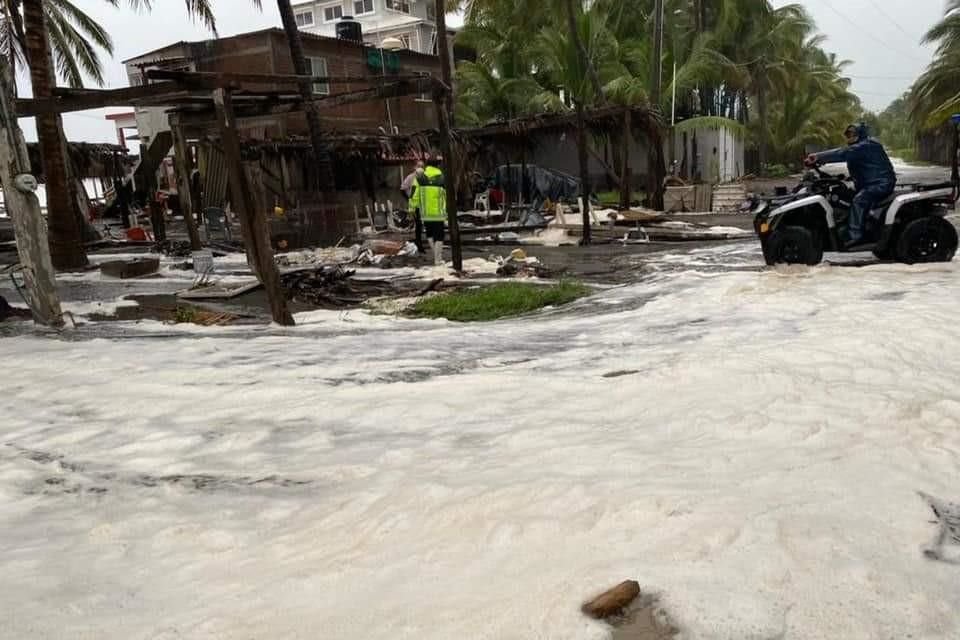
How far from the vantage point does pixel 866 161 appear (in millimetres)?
8055

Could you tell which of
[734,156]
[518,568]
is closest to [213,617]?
[518,568]

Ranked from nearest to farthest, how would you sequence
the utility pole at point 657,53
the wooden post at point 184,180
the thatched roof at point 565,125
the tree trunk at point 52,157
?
the tree trunk at point 52,157
the wooden post at point 184,180
the thatched roof at point 565,125
the utility pole at point 657,53

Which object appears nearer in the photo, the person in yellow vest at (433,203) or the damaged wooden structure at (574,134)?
the person in yellow vest at (433,203)

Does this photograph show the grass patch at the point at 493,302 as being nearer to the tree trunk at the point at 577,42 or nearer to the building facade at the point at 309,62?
the tree trunk at the point at 577,42

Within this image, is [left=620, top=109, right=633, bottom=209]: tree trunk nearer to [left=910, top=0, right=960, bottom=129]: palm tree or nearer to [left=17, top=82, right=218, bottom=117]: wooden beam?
[left=17, top=82, right=218, bottom=117]: wooden beam

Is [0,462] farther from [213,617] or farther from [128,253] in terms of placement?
[128,253]

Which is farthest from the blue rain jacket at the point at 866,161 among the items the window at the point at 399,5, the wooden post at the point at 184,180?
the window at the point at 399,5

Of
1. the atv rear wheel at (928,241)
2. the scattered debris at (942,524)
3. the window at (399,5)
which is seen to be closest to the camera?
the scattered debris at (942,524)

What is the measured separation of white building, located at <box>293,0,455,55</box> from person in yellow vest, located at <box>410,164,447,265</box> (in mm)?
26728

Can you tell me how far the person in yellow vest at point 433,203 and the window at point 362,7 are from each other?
3245 cm

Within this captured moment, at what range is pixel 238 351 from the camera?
5.72 m

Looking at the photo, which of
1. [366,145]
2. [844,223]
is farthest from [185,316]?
[366,145]

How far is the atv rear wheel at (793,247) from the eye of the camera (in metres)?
8.52

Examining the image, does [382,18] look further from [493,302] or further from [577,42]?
[493,302]
